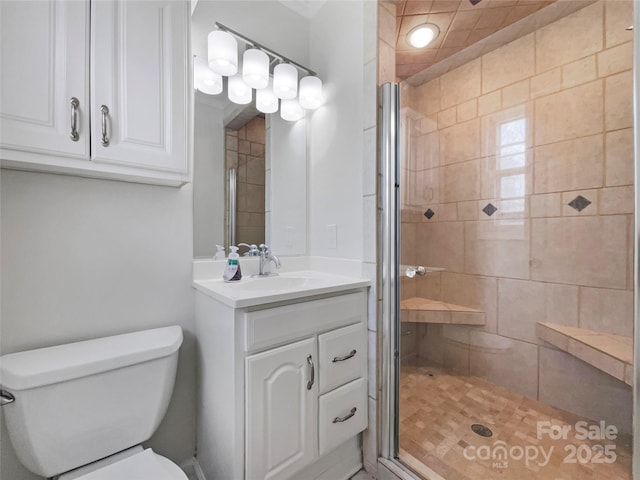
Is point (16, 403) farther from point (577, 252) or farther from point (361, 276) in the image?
point (577, 252)

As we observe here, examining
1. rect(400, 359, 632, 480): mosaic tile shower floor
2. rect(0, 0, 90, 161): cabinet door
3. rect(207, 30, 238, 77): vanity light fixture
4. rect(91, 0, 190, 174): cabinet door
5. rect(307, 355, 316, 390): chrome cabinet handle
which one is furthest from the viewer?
rect(207, 30, 238, 77): vanity light fixture

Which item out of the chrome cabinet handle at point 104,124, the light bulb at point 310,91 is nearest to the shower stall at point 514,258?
the light bulb at point 310,91

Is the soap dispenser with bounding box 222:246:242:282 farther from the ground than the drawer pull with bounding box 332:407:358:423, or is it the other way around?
the soap dispenser with bounding box 222:246:242:282

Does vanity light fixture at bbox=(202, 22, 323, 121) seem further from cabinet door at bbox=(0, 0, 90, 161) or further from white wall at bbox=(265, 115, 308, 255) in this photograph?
cabinet door at bbox=(0, 0, 90, 161)

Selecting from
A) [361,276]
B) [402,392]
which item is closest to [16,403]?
[361,276]

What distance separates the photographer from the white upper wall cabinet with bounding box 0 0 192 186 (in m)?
0.76

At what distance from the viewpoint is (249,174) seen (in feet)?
4.91

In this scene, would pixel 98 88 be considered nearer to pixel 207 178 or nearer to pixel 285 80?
pixel 207 178

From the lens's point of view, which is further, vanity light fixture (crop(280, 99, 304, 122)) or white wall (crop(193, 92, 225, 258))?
vanity light fixture (crop(280, 99, 304, 122))

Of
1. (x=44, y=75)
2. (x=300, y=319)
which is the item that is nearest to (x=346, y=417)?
(x=300, y=319)

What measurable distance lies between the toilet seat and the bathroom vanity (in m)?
0.18

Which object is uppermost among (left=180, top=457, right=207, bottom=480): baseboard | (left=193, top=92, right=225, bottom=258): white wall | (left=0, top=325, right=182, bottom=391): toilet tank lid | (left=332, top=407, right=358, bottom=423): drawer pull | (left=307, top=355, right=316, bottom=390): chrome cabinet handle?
(left=193, top=92, right=225, bottom=258): white wall

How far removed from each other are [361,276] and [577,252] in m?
1.25

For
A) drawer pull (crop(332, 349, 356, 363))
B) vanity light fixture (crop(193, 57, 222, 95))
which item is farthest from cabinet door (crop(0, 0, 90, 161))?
drawer pull (crop(332, 349, 356, 363))
